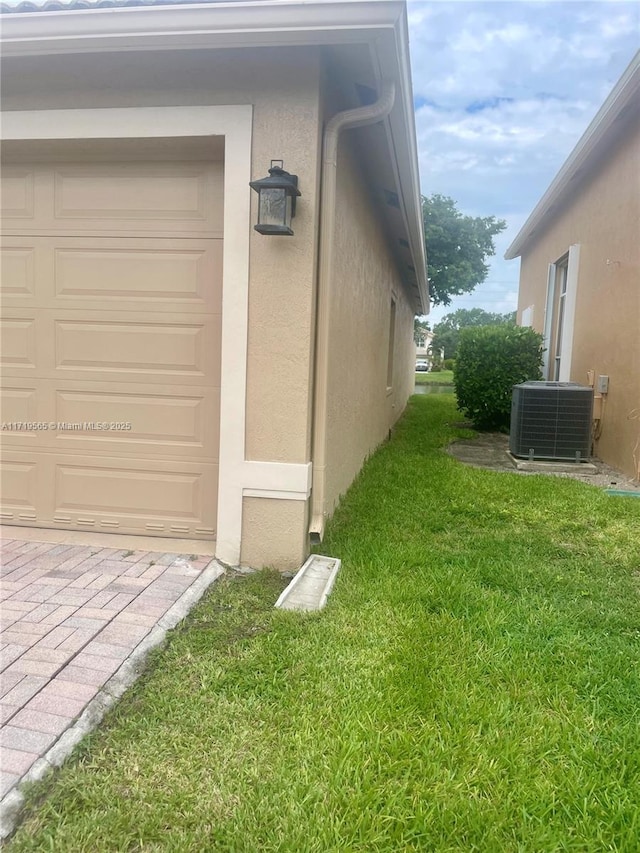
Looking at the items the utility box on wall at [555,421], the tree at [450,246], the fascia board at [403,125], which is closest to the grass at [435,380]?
the tree at [450,246]

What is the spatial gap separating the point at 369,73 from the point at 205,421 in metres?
2.25

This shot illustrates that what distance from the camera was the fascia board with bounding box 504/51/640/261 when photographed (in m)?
5.68

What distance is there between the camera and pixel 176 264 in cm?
353

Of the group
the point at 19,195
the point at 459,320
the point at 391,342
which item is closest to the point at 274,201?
the point at 19,195

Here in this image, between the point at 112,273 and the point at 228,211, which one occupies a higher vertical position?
the point at 228,211

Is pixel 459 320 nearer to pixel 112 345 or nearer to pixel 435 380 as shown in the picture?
pixel 435 380

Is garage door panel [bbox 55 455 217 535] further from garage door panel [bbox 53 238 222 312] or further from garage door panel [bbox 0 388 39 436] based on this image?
garage door panel [bbox 53 238 222 312]

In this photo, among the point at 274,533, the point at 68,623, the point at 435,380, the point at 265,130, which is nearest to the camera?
the point at 68,623

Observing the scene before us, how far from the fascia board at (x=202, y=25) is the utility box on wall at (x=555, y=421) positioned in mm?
4956

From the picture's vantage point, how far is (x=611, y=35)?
7.27 meters

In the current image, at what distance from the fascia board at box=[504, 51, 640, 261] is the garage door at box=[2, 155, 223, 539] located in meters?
4.65

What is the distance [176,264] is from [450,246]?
1000 inches

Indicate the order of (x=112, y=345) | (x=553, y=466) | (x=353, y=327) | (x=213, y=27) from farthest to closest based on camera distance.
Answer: (x=553, y=466) < (x=353, y=327) < (x=112, y=345) < (x=213, y=27)

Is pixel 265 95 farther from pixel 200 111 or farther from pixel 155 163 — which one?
pixel 155 163
